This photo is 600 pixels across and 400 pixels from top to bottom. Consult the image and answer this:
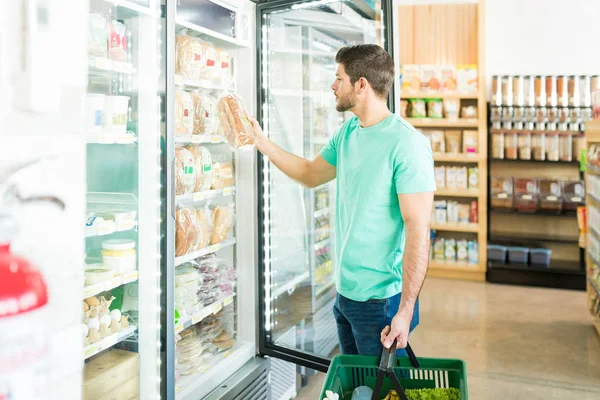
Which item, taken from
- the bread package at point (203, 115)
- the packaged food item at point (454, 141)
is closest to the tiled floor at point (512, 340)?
the packaged food item at point (454, 141)

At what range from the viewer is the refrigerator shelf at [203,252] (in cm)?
272

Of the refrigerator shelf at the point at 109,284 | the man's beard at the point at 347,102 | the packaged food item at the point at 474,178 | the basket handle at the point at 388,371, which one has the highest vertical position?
the man's beard at the point at 347,102

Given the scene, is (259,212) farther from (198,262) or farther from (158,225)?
(158,225)

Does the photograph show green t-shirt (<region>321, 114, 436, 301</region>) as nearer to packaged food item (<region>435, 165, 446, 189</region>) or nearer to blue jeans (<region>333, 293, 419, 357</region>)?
blue jeans (<region>333, 293, 419, 357</region>)

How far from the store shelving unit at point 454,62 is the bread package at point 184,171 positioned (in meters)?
4.50

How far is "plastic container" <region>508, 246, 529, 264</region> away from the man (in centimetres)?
453

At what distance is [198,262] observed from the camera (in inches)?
121

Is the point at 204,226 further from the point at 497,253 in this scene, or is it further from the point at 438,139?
the point at 438,139

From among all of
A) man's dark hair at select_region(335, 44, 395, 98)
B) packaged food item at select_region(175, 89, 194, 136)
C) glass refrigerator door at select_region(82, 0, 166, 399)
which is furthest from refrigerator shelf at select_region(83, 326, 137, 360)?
man's dark hair at select_region(335, 44, 395, 98)

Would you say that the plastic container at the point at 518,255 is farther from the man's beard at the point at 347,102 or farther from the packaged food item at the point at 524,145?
the man's beard at the point at 347,102

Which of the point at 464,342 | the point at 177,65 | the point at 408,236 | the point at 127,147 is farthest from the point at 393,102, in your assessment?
the point at 464,342

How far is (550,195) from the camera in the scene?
653cm

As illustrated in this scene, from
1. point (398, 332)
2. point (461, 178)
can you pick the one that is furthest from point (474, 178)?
point (398, 332)

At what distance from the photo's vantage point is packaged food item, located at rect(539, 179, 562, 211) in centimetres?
648
